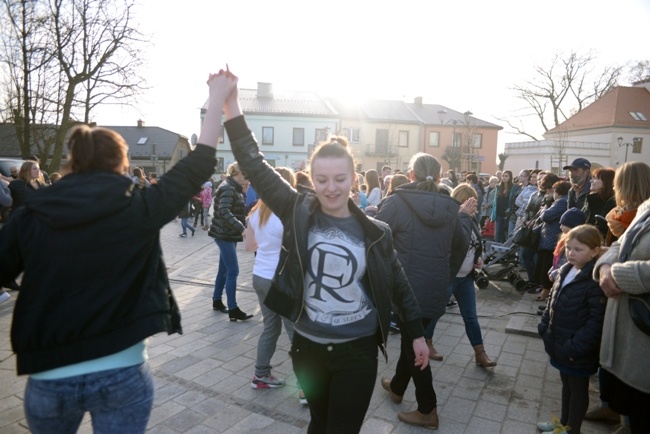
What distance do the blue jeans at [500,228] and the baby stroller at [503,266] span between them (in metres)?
3.11

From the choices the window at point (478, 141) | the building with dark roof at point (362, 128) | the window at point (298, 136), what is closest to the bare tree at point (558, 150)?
the building with dark roof at point (362, 128)

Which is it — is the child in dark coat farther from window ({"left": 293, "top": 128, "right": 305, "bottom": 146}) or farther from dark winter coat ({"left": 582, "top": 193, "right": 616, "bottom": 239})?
window ({"left": 293, "top": 128, "right": 305, "bottom": 146})

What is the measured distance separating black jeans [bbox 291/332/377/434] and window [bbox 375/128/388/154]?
4492 cm

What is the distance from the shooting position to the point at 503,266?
940 centimetres

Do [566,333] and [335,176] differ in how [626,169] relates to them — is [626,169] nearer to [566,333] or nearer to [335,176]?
[566,333]

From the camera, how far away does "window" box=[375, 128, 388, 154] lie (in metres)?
46.5

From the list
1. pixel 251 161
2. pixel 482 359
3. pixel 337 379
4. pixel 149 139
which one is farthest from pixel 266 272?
pixel 149 139

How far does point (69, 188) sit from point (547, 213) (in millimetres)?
7004

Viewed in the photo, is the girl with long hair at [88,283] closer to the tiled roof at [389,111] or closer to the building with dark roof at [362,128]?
the building with dark roof at [362,128]

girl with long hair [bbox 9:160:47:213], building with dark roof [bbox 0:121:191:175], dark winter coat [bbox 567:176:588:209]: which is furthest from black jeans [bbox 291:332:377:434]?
building with dark roof [bbox 0:121:191:175]

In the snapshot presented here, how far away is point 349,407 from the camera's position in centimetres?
230

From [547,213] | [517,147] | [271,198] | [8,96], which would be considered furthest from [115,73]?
[517,147]

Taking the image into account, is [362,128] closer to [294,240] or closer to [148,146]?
[148,146]

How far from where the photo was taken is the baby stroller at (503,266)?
836 cm
